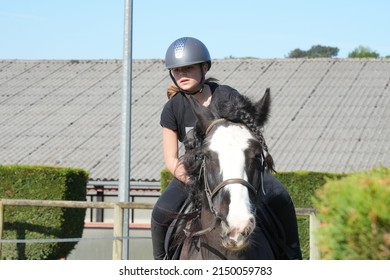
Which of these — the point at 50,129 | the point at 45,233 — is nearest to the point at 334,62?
the point at 50,129

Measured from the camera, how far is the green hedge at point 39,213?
54.2ft

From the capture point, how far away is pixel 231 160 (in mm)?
5562

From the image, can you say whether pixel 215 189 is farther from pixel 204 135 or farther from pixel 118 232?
pixel 118 232

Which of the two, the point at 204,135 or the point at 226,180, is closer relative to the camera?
the point at 226,180

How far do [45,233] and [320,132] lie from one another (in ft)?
45.9

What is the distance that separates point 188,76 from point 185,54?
0.17m

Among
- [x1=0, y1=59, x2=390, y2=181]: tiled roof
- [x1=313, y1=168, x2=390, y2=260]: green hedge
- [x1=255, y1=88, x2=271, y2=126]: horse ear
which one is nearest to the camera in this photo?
[x1=313, y1=168, x2=390, y2=260]: green hedge

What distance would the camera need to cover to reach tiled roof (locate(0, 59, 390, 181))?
90.0 feet

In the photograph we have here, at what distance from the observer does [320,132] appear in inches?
1131

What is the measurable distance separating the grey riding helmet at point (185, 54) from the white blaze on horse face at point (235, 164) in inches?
36.0

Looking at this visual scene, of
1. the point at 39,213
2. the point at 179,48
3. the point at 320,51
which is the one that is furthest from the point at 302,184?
the point at 320,51

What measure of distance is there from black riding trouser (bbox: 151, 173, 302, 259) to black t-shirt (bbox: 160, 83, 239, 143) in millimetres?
380

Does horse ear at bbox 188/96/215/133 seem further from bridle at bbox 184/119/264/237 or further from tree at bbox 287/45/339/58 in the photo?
tree at bbox 287/45/339/58

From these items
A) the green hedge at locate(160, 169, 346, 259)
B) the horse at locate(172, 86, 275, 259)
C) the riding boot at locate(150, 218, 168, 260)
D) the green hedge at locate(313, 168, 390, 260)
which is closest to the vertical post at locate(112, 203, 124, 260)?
the green hedge at locate(160, 169, 346, 259)
